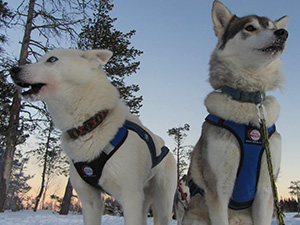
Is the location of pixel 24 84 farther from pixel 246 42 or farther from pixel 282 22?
pixel 282 22

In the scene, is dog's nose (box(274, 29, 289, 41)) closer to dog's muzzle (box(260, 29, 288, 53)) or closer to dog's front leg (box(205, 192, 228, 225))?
dog's muzzle (box(260, 29, 288, 53))

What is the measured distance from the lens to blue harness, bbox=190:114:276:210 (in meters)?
2.42

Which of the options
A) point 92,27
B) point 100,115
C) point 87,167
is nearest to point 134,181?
point 87,167

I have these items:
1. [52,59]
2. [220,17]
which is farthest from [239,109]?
[52,59]

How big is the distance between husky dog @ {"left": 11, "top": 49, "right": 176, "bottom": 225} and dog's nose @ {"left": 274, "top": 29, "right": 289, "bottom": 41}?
181 centimetres

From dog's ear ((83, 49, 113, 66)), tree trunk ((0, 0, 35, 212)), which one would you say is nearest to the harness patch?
dog's ear ((83, 49, 113, 66))

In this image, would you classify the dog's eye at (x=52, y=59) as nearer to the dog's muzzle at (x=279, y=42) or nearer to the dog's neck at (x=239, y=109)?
the dog's neck at (x=239, y=109)

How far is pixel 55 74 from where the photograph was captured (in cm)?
303

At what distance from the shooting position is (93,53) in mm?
3312

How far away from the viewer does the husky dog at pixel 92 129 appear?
288cm

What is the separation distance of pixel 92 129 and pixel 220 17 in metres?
1.88

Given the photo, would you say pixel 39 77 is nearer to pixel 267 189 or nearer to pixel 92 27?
pixel 267 189

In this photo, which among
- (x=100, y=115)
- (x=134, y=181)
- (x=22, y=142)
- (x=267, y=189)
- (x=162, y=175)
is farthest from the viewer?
(x=22, y=142)

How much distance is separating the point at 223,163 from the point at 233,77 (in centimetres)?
85
